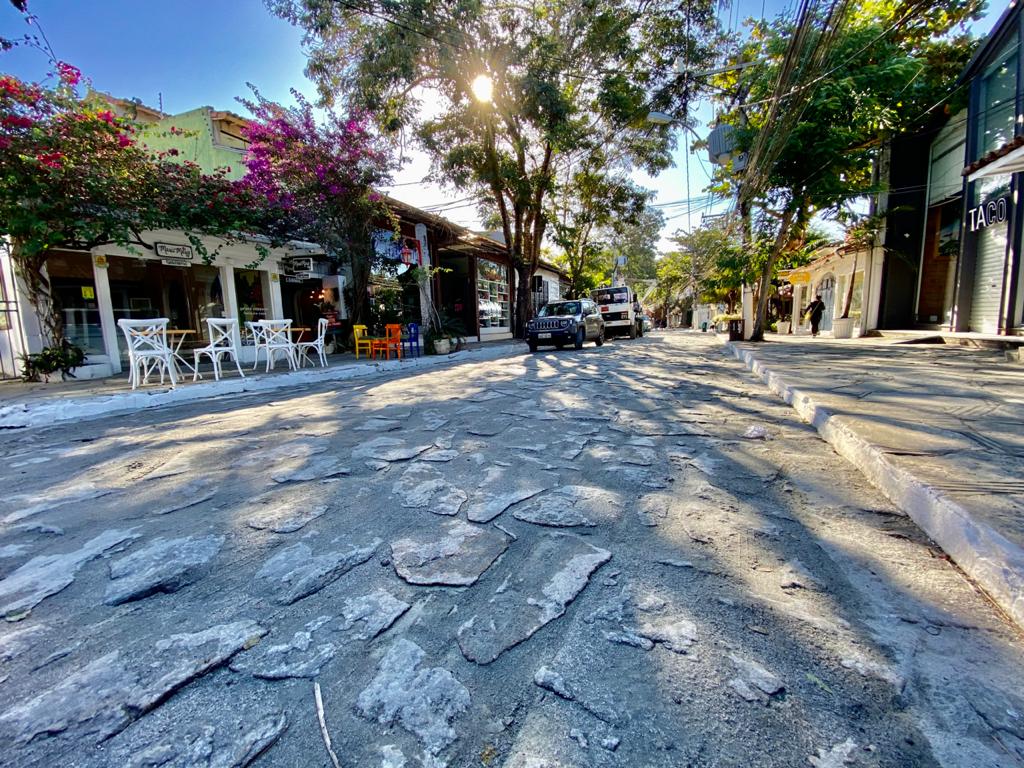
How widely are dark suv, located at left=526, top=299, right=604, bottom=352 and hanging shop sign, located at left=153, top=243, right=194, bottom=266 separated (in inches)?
340

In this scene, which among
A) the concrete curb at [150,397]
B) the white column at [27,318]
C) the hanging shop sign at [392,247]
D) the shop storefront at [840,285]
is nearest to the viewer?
the concrete curb at [150,397]

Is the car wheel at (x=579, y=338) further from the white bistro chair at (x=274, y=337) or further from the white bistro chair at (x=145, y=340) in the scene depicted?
the white bistro chair at (x=145, y=340)

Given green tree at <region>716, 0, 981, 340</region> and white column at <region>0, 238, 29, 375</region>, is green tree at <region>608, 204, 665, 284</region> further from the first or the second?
white column at <region>0, 238, 29, 375</region>

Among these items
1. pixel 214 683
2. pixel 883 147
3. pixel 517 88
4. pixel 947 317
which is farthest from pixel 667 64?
pixel 214 683

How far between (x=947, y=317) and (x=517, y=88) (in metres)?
12.9

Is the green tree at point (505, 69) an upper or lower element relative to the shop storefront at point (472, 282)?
upper

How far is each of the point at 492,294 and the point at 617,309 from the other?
5802 millimetres

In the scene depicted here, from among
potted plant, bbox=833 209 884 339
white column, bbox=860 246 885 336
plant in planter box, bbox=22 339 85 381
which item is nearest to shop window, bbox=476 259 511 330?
potted plant, bbox=833 209 884 339

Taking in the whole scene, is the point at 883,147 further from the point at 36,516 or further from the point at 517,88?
the point at 36,516

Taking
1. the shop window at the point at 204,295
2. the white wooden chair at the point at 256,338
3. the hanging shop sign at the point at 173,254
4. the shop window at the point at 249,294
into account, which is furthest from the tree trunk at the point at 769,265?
the shop window at the point at 204,295

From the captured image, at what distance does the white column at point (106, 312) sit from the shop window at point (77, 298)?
124mm

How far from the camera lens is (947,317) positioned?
1174cm

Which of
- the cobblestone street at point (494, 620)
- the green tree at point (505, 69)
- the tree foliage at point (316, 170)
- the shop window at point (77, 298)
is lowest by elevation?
the cobblestone street at point (494, 620)

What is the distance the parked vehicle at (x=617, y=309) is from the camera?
20016 mm
